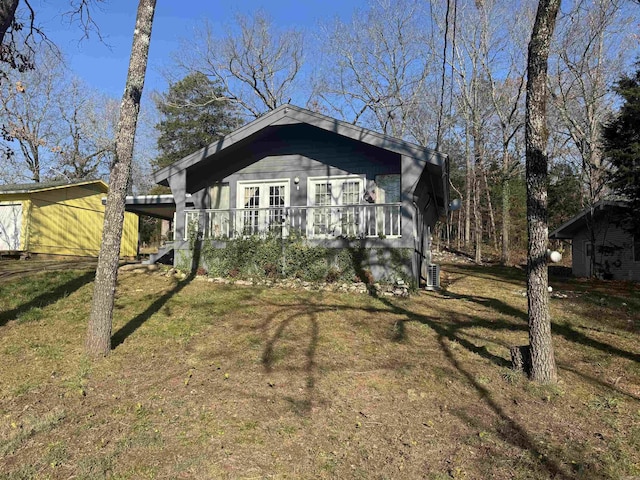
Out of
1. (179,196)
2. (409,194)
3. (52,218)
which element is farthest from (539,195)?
(52,218)

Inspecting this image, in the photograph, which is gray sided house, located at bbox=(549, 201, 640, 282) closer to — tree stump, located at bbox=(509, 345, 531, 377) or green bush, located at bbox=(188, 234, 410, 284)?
green bush, located at bbox=(188, 234, 410, 284)

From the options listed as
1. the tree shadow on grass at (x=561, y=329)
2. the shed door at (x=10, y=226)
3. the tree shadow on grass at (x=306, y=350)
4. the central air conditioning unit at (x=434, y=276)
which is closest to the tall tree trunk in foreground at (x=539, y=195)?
the tree shadow on grass at (x=561, y=329)

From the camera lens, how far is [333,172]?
40.0 ft

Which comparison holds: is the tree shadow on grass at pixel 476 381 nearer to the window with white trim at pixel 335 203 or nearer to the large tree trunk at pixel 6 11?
the window with white trim at pixel 335 203

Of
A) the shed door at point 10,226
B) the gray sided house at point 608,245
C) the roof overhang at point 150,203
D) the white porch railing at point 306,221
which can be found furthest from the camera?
the gray sided house at point 608,245

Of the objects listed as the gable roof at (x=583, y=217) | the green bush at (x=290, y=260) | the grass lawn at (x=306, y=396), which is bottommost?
the grass lawn at (x=306, y=396)

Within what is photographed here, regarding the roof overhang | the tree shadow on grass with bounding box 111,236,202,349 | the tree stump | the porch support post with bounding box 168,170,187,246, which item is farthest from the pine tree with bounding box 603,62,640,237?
the roof overhang

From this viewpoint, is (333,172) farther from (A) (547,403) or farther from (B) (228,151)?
(A) (547,403)

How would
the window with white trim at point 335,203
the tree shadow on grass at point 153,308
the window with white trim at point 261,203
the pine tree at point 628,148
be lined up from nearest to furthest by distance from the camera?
1. the tree shadow on grass at point 153,308
2. the window with white trim at point 335,203
3. the window with white trim at point 261,203
4. the pine tree at point 628,148

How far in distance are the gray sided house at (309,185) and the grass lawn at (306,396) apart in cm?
296

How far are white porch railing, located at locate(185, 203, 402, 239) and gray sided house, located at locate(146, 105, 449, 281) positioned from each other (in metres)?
0.03

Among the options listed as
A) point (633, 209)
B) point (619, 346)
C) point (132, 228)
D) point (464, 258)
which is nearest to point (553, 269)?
point (464, 258)

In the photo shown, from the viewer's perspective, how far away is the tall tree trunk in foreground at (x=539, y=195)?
530 cm

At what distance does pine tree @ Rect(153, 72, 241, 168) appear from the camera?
103ft
